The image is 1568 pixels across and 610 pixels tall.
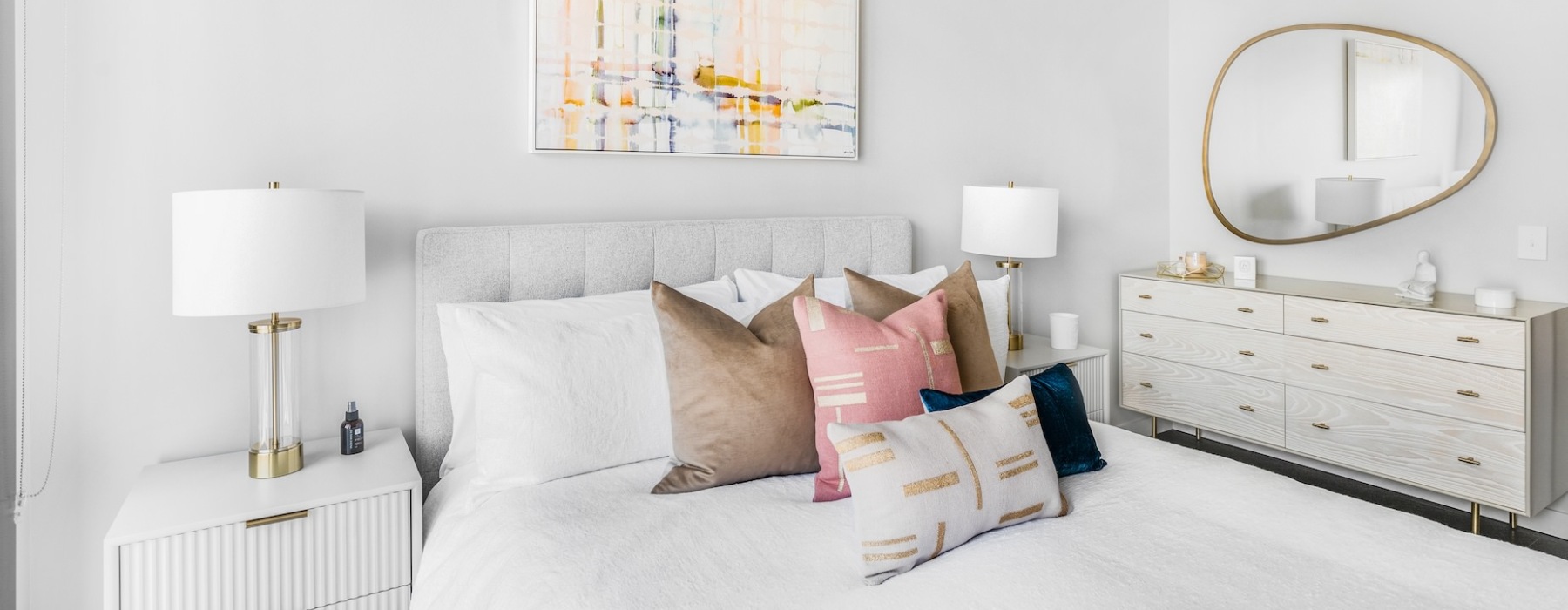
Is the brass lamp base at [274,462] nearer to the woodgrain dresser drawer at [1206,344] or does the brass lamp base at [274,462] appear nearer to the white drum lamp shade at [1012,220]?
the white drum lamp shade at [1012,220]

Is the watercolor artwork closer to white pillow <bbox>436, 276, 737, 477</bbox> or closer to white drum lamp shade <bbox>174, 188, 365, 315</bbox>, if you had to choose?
white pillow <bbox>436, 276, 737, 477</bbox>

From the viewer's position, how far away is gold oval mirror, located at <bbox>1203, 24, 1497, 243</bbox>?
113 inches

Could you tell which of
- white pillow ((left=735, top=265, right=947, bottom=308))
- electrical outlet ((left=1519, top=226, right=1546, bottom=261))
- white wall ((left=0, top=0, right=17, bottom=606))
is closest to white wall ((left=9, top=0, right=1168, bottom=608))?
white wall ((left=0, top=0, right=17, bottom=606))

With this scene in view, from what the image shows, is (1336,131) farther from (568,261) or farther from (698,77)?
(568,261)

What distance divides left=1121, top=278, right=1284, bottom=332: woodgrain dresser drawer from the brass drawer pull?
3133 mm

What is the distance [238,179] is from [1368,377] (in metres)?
3.45

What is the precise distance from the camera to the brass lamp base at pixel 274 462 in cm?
170

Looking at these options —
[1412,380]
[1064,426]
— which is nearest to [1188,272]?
[1412,380]

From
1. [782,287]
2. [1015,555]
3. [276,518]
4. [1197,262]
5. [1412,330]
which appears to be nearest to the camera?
[1015,555]

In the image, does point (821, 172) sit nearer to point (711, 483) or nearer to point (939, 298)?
point (939, 298)

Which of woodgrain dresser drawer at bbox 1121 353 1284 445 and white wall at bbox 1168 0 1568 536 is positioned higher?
white wall at bbox 1168 0 1568 536

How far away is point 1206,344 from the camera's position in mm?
3264

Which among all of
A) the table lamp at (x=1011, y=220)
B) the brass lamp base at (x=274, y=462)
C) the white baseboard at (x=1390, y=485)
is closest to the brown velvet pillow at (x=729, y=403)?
the brass lamp base at (x=274, y=462)

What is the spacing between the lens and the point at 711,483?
167 centimetres
